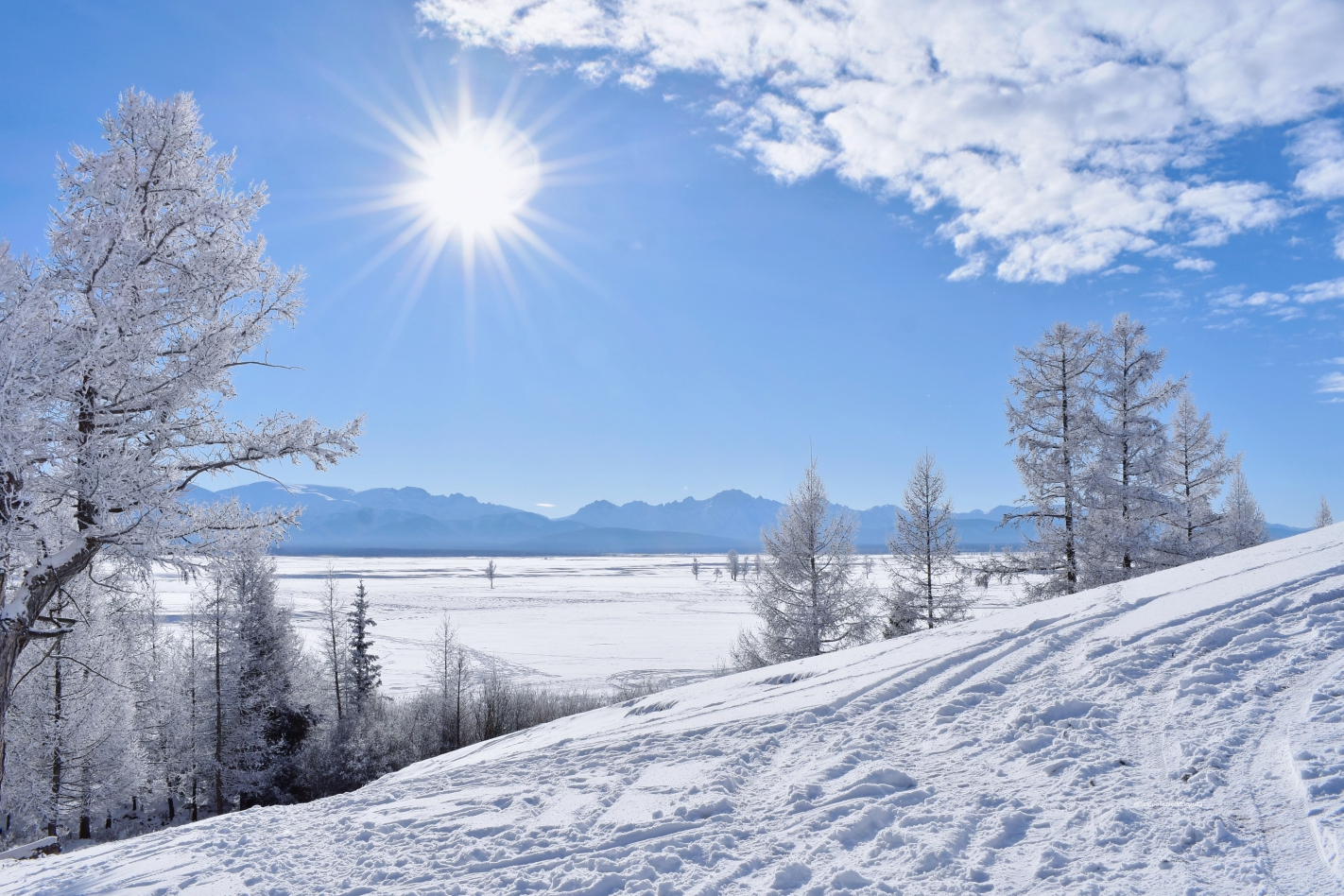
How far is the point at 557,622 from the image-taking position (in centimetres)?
7262

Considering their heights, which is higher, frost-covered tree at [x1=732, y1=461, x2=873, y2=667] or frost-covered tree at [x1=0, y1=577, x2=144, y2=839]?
frost-covered tree at [x1=732, y1=461, x2=873, y2=667]

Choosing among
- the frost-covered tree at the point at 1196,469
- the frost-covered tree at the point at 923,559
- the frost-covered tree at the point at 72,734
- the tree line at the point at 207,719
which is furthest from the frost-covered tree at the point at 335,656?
the frost-covered tree at the point at 1196,469

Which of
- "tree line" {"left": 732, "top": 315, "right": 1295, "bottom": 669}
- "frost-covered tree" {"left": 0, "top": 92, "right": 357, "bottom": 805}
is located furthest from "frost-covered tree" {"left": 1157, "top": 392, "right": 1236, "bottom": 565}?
"frost-covered tree" {"left": 0, "top": 92, "right": 357, "bottom": 805}

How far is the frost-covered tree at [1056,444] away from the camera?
691 inches

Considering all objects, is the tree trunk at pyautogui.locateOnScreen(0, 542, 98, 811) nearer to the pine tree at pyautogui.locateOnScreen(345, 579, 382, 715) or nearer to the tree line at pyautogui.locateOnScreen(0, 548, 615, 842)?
the tree line at pyautogui.locateOnScreen(0, 548, 615, 842)

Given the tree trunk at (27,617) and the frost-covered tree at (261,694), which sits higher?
the tree trunk at (27,617)

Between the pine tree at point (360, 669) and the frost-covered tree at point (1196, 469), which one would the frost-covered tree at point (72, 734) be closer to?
the pine tree at point (360, 669)

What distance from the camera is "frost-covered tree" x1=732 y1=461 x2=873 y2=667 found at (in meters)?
19.9

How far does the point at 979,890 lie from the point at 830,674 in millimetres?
5291

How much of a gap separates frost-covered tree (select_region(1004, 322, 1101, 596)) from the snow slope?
10323 mm

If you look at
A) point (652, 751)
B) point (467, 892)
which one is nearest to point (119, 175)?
point (467, 892)

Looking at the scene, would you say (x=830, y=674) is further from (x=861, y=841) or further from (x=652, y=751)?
(x=861, y=841)

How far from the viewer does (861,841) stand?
13.4 ft

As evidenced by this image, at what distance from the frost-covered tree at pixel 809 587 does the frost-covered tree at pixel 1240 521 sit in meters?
11.6
